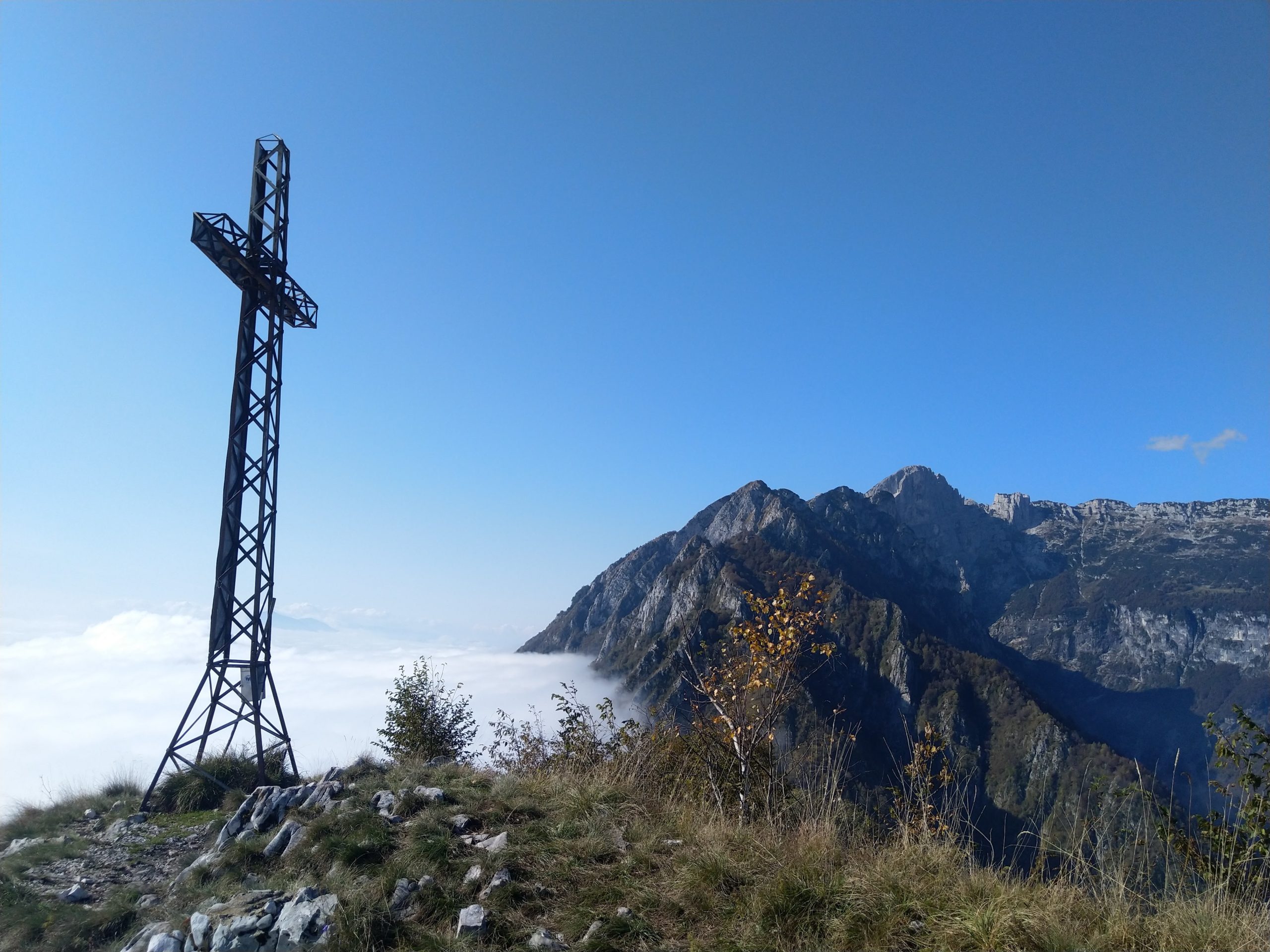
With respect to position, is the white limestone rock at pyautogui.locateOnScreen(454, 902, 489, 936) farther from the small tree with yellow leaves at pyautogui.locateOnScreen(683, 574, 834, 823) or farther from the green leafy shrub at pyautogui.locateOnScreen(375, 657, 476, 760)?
the green leafy shrub at pyautogui.locateOnScreen(375, 657, 476, 760)

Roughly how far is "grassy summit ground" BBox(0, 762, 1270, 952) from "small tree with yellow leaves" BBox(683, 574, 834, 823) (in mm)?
765

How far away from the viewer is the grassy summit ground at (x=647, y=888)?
162 inches

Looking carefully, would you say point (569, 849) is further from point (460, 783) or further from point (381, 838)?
point (460, 783)

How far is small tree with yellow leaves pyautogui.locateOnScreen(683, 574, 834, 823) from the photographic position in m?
7.43

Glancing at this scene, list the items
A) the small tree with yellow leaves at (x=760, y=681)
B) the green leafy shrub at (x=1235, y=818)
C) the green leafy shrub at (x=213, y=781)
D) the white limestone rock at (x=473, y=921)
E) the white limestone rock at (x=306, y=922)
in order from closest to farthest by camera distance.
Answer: the white limestone rock at (x=473, y=921)
the white limestone rock at (x=306, y=922)
the green leafy shrub at (x=1235, y=818)
the small tree with yellow leaves at (x=760, y=681)
the green leafy shrub at (x=213, y=781)

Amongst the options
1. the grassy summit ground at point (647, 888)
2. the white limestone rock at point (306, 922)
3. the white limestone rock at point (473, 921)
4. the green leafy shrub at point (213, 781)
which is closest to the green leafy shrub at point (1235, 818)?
the grassy summit ground at point (647, 888)

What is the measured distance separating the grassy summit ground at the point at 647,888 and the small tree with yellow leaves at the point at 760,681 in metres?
0.76

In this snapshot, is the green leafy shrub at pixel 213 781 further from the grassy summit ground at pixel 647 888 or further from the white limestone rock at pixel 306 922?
the white limestone rock at pixel 306 922

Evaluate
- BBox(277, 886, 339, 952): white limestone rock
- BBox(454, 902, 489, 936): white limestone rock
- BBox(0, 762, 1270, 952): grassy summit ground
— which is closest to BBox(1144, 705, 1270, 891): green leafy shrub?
BBox(0, 762, 1270, 952): grassy summit ground

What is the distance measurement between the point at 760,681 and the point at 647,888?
288 centimetres

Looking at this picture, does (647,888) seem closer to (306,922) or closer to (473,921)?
(473,921)

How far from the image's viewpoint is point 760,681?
7531mm

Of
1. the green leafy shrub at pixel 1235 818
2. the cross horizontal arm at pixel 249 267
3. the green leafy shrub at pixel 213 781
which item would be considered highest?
the cross horizontal arm at pixel 249 267

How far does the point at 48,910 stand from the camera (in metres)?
6.33
